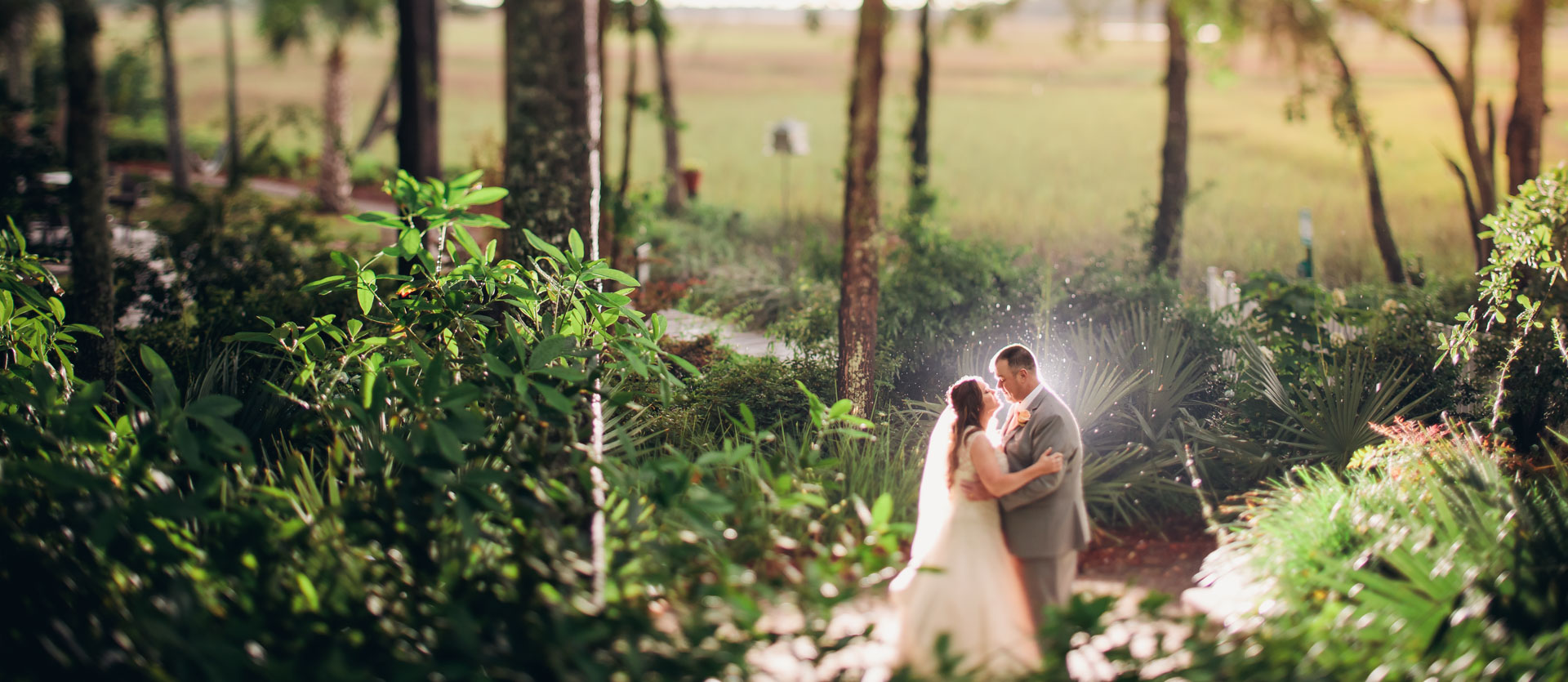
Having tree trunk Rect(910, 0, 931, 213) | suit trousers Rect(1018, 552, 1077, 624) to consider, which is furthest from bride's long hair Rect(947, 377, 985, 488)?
tree trunk Rect(910, 0, 931, 213)

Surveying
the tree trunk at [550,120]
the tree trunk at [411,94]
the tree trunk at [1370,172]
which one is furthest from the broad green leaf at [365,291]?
the tree trunk at [1370,172]

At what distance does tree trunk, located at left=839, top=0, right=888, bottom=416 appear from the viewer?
6.90m

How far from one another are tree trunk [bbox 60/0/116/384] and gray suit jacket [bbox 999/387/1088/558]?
6208 millimetres

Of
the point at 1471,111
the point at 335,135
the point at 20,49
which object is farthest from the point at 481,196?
the point at 20,49

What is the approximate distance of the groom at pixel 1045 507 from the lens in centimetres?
417

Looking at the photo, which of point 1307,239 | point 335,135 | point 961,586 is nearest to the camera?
point 961,586

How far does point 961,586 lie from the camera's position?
3961 mm

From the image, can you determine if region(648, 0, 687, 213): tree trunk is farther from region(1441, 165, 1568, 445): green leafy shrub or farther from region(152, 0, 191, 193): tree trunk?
region(1441, 165, 1568, 445): green leafy shrub

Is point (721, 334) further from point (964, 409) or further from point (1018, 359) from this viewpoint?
point (964, 409)

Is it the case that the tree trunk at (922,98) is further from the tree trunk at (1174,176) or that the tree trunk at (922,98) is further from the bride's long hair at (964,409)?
the bride's long hair at (964,409)

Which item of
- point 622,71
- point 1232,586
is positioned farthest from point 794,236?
point 622,71

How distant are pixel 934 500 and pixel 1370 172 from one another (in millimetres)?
10250

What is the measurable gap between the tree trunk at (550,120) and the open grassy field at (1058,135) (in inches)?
205

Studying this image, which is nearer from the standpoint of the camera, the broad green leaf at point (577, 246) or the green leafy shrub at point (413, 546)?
the green leafy shrub at point (413, 546)
